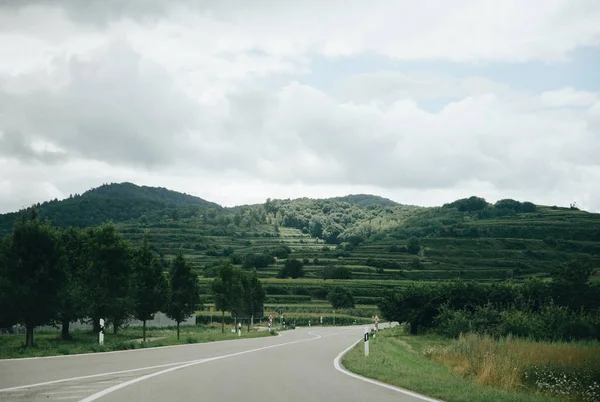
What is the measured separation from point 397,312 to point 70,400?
45327 millimetres

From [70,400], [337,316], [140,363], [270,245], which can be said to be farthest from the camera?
[270,245]

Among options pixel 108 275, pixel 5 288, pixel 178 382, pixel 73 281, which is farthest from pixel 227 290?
pixel 178 382

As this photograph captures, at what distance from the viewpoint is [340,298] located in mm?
93438

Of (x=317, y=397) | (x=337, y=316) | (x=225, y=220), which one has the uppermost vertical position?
(x=225, y=220)

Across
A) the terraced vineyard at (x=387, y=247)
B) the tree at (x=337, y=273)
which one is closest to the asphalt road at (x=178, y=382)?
the terraced vineyard at (x=387, y=247)

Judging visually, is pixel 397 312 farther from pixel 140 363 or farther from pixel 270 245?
pixel 270 245

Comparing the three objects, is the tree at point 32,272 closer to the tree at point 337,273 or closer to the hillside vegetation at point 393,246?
the hillside vegetation at point 393,246

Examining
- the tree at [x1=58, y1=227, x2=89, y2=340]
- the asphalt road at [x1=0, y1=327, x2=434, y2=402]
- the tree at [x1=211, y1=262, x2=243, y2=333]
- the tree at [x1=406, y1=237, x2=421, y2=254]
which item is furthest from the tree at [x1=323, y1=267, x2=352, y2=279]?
the asphalt road at [x1=0, y1=327, x2=434, y2=402]

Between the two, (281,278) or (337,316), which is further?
(281,278)

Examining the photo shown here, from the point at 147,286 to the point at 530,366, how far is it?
3110cm

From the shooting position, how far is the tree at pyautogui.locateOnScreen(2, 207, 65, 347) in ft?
95.9

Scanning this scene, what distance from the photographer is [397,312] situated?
52656mm

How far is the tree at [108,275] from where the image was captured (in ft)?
109

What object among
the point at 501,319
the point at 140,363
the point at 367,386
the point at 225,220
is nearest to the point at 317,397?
the point at 367,386
